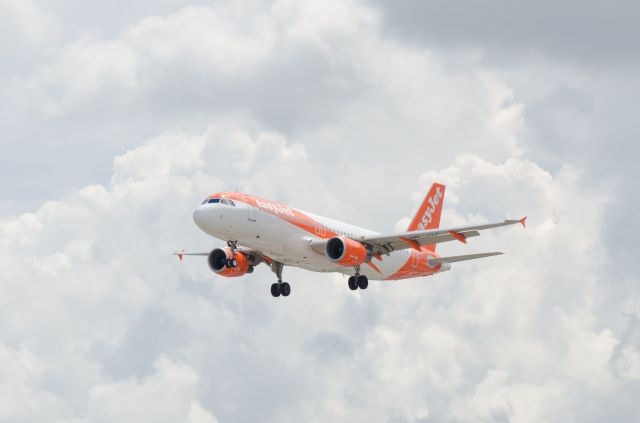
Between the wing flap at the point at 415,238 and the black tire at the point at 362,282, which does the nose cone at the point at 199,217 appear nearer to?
the wing flap at the point at 415,238

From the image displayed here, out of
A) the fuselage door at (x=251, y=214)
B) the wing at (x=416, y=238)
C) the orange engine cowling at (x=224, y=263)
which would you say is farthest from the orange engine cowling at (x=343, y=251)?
the orange engine cowling at (x=224, y=263)

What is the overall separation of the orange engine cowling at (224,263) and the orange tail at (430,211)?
1642cm

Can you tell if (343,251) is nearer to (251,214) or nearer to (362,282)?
(362,282)

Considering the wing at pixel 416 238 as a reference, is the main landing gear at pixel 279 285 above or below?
below

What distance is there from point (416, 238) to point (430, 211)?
1642 centimetres

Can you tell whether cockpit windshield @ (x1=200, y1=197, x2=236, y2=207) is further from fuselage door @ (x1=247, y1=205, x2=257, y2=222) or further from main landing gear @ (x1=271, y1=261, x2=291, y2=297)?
main landing gear @ (x1=271, y1=261, x2=291, y2=297)

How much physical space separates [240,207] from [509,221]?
649 inches

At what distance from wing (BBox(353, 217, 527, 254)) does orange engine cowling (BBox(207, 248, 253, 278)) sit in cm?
890

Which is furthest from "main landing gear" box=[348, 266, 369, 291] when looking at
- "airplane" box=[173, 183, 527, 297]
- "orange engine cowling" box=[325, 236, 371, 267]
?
"orange engine cowling" box=[325, 236, 371, 267]

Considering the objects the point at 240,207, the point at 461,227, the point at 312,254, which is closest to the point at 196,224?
the point at 240,207

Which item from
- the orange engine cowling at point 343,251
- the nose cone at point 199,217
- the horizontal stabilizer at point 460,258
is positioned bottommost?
the nose cone at point 199,217

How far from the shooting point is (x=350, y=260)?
7575cm

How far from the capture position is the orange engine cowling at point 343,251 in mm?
75438

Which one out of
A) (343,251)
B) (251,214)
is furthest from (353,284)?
(251,214)
